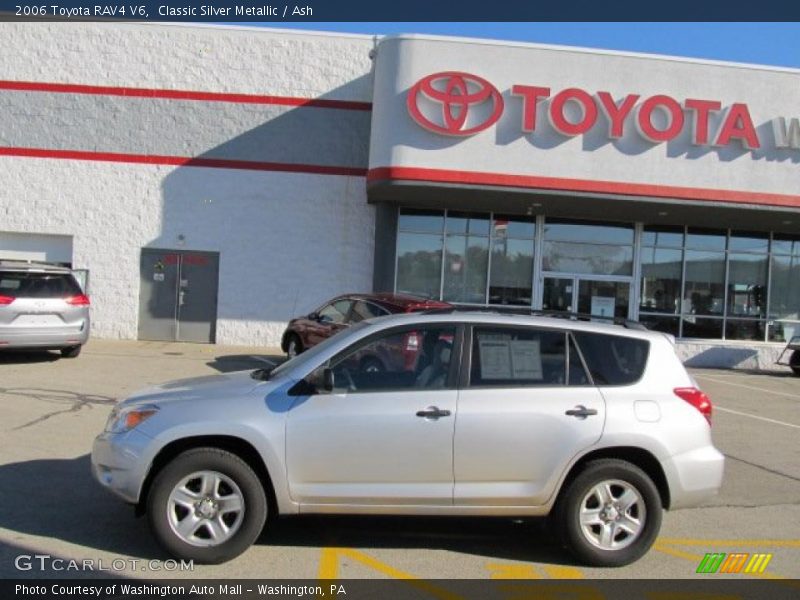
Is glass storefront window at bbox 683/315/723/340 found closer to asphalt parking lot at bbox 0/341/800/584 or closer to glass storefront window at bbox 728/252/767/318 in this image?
glass storefront window at bbox 728/252/767/318

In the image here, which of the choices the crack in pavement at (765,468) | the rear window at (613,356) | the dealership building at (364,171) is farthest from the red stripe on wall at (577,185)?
the rear window at (613,356)

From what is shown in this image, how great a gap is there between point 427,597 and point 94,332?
16.0m

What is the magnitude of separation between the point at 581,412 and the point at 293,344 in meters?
10.1

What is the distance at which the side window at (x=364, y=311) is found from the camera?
11602 millimetres

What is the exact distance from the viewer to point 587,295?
63.7 feet

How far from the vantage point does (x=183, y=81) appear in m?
18.2

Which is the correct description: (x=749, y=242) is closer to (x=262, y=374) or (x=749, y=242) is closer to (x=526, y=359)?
(x=526, y=359)

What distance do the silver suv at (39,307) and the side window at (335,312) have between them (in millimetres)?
4168

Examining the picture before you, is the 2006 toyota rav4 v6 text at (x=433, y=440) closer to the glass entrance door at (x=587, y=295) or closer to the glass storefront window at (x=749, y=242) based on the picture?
the glass entrance door at (x=587, y=295)

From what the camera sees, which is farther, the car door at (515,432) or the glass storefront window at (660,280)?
the glass storefront window at (660,280)

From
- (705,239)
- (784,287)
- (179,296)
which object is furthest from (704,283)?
(179,296)

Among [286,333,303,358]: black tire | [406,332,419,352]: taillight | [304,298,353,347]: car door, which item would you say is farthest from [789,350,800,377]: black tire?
[406,332,419,352]: taillight
